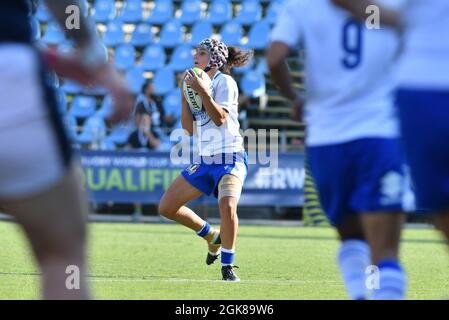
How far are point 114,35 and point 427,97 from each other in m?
22.1

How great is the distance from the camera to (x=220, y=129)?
10.2m

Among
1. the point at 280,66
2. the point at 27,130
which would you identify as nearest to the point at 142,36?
the point at 280,66

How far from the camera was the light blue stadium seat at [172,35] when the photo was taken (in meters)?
25.6

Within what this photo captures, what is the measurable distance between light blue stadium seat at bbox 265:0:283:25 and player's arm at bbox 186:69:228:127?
1506 cm

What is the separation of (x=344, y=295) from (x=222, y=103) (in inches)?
92.1

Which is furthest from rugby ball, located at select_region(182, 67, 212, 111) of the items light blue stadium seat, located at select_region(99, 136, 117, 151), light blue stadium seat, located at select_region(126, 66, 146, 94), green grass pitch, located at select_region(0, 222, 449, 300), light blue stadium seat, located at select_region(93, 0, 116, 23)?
light blue stadium seat, located at select_region(93, 0, 116, 23)

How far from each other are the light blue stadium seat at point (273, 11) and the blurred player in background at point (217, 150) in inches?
571

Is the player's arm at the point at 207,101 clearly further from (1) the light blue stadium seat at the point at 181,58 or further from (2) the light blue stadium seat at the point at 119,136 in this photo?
(1) the light blue stadium seat at the point at 181,58

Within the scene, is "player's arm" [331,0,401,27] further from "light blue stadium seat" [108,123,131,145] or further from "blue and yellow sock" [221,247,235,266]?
"light blue stadium seat" [108,123,131,145]

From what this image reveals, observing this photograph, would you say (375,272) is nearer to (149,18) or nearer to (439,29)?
(439,29)

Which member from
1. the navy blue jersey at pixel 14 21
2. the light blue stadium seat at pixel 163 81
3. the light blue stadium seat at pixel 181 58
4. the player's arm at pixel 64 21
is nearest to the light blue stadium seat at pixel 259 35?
the light blue stadium seat at pixel 181 58

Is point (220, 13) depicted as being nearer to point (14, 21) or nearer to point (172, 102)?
point (172, 102)

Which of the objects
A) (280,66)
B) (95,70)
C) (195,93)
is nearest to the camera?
(95,70)
